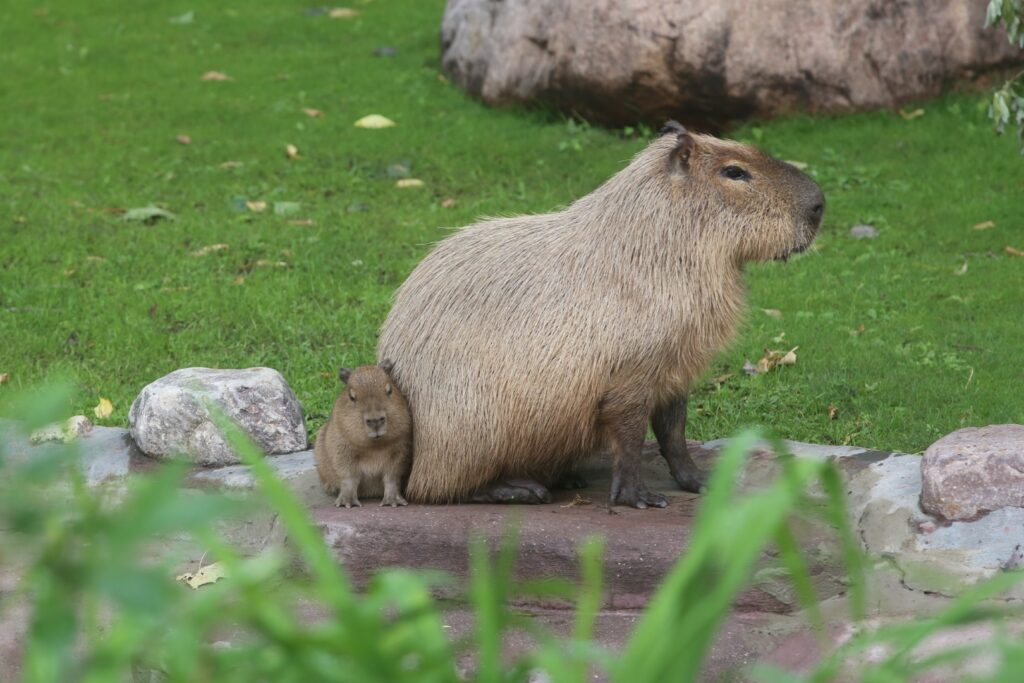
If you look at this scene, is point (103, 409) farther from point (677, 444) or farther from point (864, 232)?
point (864, 232)

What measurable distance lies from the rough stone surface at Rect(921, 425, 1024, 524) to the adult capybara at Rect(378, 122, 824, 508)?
82 cm

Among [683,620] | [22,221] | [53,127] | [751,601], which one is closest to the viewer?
[683,620]

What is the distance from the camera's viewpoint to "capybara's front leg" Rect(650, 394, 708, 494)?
15.4 feet

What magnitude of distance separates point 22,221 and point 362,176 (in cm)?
214

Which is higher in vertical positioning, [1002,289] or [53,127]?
[1002,289]

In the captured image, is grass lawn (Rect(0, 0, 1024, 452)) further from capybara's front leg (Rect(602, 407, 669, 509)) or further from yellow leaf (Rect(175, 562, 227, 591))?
yellow leaf (Rect(175, 562, 227, 591))

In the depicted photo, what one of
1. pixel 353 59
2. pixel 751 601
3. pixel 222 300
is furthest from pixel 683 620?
pixel 353 59

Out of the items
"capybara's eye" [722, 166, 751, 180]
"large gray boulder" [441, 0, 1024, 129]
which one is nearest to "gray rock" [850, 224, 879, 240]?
"large gray boulder" [441, 0, 1024, 129]

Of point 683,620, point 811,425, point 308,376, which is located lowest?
point 308,376

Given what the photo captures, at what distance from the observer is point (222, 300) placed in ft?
23.6

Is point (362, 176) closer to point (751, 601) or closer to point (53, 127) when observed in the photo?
point (53, 127)

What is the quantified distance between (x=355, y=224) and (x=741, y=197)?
4233 mm

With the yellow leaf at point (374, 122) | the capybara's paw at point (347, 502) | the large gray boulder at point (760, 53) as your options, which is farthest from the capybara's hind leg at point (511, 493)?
the yellow leaf at point (374, 122)

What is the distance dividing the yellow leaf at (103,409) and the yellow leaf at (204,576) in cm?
155
